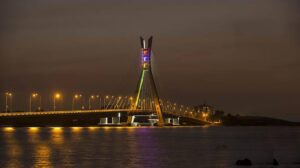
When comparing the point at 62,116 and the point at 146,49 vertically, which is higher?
the point at 146,49

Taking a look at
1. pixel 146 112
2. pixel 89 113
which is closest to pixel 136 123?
pixel 146 112

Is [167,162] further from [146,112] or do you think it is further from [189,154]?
[146,112]

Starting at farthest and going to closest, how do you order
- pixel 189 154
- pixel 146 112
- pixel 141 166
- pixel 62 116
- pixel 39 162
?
pixel 146 112 → pixel 62 116 → pixel 189 154 → pixel 39 162 → pixel 141 166

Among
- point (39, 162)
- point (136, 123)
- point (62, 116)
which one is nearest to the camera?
point (39, 162)

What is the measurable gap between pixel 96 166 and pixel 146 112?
263 feet

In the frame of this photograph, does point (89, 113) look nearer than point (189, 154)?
No

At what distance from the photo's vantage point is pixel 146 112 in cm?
12206

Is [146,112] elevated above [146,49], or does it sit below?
Answer: below

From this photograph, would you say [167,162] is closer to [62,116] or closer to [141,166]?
[141,166]

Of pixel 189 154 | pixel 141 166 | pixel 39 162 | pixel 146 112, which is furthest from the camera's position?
pixel 146 112

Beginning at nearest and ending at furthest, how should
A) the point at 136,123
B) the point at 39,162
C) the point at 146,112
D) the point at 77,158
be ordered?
the point at 39,162 < the point at 77,158 < the point at 146,112 < the point at 136,123

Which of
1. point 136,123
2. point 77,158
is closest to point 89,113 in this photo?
point 136,123

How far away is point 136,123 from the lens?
14250 cm

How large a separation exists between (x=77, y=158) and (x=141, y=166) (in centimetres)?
764
